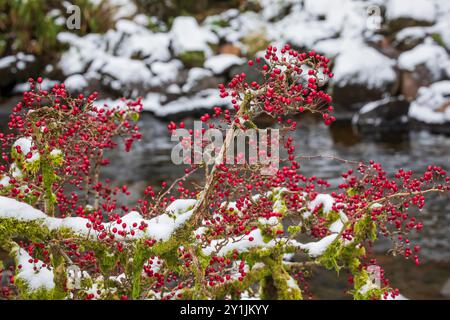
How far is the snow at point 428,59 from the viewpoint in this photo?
68.4ft

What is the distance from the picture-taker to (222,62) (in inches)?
950

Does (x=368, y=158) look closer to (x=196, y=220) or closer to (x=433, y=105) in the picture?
(x=433, y=105)

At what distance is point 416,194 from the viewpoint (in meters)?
3.89

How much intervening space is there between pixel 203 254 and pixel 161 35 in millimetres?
23403

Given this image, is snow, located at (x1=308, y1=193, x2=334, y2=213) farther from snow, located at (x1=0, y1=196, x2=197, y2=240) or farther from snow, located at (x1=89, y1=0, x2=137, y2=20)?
snow, located at (x1=89, y1=0, x2=137, y2=20)

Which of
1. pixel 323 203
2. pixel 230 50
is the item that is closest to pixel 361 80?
pixel 230 50

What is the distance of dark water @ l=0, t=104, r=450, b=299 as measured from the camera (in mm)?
8039

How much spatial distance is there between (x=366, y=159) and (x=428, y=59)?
853cm

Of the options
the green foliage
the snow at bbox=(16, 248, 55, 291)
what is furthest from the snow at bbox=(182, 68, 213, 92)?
the snow at bbox=(16, 248, 55, 291)

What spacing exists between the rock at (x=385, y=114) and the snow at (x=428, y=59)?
79.0 inches

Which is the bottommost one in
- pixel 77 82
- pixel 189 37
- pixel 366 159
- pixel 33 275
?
pixel 33 275

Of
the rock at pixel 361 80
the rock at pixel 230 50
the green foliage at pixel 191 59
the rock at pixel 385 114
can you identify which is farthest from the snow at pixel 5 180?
the rock at pixel 230 50

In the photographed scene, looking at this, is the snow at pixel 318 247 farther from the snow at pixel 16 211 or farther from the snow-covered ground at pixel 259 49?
the snow-covered ground at pixel 259 49

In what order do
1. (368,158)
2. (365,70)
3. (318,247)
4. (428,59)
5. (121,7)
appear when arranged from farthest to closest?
(121,7), (365,70), (428,59), (368,158), (318,247)
